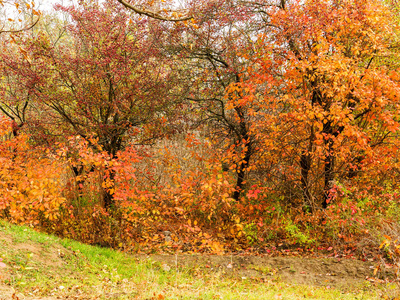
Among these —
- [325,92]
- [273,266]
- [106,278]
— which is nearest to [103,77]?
[106,278]

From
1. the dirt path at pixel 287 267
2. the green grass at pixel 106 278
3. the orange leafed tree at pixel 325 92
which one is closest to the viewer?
the green grass at pixel 106 278

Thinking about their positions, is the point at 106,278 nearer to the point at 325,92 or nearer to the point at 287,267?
the point at 287,267

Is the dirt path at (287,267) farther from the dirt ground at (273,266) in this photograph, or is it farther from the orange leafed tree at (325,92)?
the orange leafed tree at (325,92)

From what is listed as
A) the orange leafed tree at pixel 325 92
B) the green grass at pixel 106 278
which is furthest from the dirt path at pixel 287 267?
the orange leafed tree at pixel 325 92

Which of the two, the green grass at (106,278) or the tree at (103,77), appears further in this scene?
the tree at (103,77)

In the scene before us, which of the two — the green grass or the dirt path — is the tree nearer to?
the green grass

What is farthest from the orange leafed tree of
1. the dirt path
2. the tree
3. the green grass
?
the green grass

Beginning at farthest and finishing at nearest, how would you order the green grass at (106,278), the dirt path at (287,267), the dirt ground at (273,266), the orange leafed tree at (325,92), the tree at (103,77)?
the tree at (103,77) → the orange leafed tree at (325,92) → the dirt path at (287,267) → the dirt ground at (273,266) → the green grass at (106,278)

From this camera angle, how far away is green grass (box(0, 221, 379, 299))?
5.01 m

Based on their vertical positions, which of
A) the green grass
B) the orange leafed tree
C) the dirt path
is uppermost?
the orange leafed tree

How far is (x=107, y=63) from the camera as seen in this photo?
317 inches

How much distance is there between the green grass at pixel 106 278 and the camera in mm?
5008

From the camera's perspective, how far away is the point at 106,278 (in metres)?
6.17

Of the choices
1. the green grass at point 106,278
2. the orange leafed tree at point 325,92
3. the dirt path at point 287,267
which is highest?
the orange leafed tree at point 325,92
